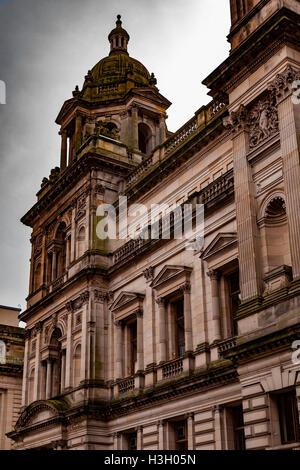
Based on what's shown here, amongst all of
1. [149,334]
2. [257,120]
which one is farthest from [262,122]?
[149,334]

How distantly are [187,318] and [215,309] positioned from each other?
1.90 metres

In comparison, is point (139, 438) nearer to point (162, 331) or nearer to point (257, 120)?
point (162, 331)

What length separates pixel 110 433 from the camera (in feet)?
106

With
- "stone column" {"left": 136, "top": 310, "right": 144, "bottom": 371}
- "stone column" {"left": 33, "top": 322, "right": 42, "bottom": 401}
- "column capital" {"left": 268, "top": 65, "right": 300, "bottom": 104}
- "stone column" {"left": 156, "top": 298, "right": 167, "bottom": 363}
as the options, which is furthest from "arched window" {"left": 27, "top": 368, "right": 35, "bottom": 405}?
Result: "column capital" {"left": 268, "top": 65, "right": 300, "bottom": 104}

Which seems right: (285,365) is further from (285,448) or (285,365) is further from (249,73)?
(249,73)

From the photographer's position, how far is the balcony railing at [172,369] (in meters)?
28.2

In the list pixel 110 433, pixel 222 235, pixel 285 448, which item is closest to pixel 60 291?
pixel 110 433

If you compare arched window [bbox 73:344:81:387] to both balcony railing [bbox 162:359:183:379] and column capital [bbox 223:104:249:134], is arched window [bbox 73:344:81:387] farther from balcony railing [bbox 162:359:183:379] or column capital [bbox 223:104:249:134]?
column capital [bbox 223:104:249:134]

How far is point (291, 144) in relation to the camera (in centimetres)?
2188

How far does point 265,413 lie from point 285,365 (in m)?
1.67

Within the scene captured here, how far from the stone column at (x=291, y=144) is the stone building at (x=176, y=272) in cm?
5

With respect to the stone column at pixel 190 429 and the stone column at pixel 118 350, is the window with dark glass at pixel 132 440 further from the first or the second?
the stone column at pixel 190 429

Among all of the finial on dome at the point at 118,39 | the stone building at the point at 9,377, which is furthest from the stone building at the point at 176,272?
the stone building at the point at 9,377

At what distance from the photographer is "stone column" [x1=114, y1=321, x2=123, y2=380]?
33031 millimetres
